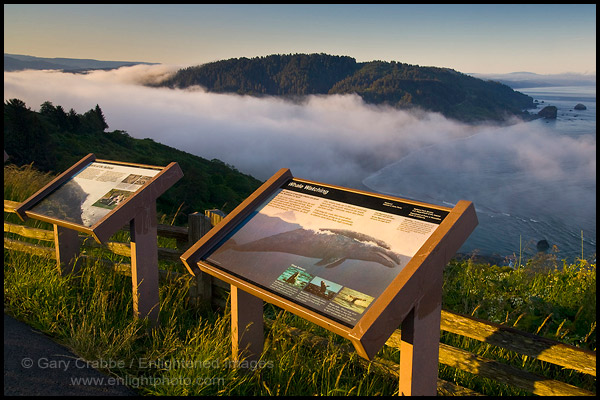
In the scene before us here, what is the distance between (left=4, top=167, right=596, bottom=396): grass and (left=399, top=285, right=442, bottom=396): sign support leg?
54cm

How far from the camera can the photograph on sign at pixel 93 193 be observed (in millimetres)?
4359

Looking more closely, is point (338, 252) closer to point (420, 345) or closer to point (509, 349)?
point (420, 345)

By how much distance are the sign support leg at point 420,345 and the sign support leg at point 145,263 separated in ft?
8.66

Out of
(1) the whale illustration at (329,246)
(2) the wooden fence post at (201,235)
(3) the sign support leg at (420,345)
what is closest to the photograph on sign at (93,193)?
(2) the wooden fence post at (201,235)

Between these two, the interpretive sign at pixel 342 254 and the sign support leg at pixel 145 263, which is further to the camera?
the sign support leg at pixel 145 263

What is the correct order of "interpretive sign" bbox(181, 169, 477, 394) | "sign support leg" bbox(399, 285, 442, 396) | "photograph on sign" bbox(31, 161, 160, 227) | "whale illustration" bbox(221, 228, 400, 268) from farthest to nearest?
"photograph on sign" bbox(31, 161, 160, 227)
"whale illustration" bbox(221, 228, 400, 268)
"sign support leg" bbox(399, 285, 442, 396)
"interpretive sign" bbox(181, 169, 477, 394)

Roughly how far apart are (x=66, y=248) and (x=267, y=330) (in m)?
2.54

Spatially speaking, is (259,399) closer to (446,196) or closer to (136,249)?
(136,249)

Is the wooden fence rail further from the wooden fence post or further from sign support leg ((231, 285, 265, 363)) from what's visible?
the wooden fence post

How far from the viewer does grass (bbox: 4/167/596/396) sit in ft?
11.4

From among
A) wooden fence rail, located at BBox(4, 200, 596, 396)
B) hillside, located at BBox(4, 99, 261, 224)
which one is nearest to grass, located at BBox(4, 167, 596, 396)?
wooden fence rail, located at BBox(4, 200, 596, 396)

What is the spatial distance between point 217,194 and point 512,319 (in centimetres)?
4897

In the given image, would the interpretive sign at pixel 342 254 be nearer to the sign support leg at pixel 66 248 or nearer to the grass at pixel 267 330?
the grass at pixel 267 330

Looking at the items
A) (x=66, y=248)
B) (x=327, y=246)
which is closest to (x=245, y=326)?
(x=327, y=246)
